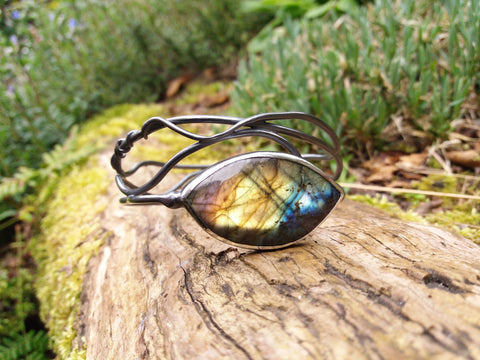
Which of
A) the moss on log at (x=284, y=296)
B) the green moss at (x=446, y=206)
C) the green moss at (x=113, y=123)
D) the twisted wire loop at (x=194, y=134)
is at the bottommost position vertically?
the green moss at (x=446, y=206)

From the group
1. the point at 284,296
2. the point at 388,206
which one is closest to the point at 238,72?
the point at 388,206

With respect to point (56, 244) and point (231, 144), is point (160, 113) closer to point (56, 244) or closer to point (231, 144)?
point (231, 144)

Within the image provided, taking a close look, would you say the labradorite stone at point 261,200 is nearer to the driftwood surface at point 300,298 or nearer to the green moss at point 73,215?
the driftwood surface at point 300,298

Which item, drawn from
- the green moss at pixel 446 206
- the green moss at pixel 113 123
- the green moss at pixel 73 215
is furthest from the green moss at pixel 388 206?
the green moss at pixel 113 123

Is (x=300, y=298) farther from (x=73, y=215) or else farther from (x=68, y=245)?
(x=73, y=215)

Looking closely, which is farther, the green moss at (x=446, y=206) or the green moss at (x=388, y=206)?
the green moss at (x=388, y=206)

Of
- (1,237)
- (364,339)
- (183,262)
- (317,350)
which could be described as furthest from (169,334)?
(1,237)

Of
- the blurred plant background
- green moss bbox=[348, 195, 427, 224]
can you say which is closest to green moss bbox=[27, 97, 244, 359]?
the blurred plant background
